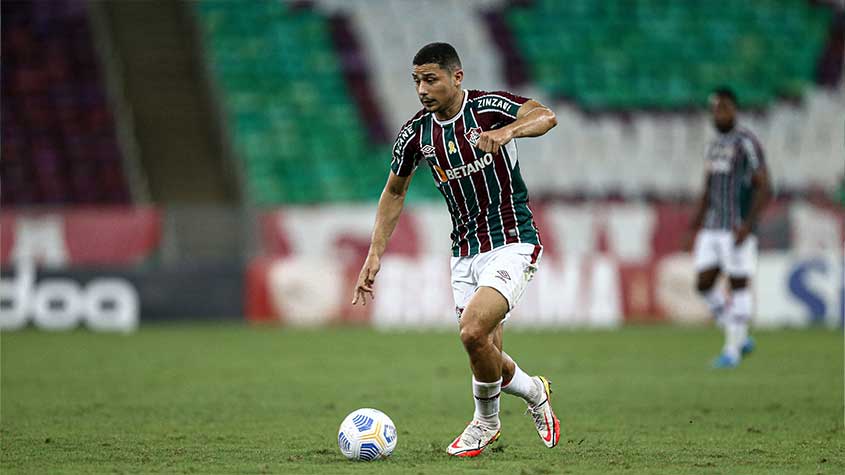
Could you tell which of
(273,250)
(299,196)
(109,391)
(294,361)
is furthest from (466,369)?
(299,196)

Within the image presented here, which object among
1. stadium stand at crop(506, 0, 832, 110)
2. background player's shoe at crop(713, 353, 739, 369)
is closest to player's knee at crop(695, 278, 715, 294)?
background player's shoe at crop(713, 353, 739, 369)

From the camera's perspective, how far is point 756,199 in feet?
41.4

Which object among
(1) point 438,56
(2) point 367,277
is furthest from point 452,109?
(2) point 367,277

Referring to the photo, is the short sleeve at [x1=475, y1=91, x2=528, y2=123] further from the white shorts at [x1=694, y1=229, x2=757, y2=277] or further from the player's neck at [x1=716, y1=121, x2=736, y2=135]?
the white shorts at [x1=694, y1=229, x2=757, y2=277]

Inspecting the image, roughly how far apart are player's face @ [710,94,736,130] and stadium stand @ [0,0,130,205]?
14.4m

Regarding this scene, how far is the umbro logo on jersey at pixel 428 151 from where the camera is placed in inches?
285

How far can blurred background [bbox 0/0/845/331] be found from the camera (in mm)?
19172

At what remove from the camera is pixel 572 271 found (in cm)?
1908

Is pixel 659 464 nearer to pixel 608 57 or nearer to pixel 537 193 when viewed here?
pixel 537 193

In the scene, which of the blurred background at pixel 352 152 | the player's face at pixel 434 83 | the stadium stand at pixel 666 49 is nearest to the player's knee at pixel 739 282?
the blurred background at pixel 352 152

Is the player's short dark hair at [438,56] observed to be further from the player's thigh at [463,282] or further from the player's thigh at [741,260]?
the player's thigh at [741,260]

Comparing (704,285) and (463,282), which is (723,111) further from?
(463,282)

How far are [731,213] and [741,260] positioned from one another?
1.76 feet

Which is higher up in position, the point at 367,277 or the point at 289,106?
the point at 289,106
